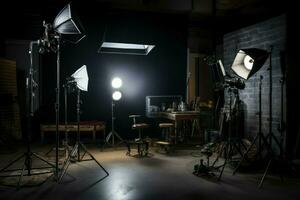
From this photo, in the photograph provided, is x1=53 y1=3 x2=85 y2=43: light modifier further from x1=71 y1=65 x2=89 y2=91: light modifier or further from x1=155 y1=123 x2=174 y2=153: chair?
x1=155 y1=123 x2=174 y2=153: chair

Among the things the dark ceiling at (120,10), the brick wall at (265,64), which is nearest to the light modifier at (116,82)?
the dark ceiling at (120,10)

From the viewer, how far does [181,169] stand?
476 cm

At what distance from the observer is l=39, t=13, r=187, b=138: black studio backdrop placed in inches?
283

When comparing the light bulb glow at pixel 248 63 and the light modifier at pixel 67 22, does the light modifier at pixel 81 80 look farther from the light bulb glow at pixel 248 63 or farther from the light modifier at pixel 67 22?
the light bulb glow at pixel 248 63

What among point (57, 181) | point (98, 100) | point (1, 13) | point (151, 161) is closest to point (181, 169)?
point (151, 161)

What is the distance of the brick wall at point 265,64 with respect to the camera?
5059 mm

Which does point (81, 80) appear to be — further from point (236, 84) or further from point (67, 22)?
point (236, 84)

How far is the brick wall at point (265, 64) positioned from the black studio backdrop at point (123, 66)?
195 centimetres

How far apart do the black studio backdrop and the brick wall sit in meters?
1.95

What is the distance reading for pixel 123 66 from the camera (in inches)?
306

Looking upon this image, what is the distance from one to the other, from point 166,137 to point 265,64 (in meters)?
2.91

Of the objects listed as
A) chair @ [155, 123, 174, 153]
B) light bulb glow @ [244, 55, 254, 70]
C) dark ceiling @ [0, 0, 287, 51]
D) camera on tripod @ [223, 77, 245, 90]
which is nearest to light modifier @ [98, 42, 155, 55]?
dark ceiling @ [0, 0, 287, 51]

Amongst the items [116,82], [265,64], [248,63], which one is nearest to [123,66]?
[116,82]

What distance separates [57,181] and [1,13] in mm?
4547
